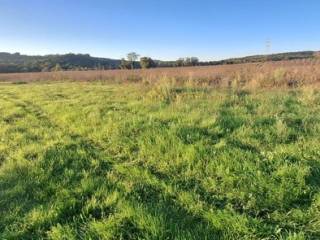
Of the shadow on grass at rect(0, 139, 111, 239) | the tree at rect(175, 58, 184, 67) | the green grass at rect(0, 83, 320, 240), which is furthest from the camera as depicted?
the tree at rect(175, 58, 184, 67)

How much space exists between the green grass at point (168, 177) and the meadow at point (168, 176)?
0.6 inches

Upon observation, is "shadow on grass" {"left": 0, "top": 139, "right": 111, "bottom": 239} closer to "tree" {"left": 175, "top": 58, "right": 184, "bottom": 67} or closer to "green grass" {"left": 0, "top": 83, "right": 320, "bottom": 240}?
"green grass" {"left": 0, "top": 83, "right": 320, "bottom": 240}

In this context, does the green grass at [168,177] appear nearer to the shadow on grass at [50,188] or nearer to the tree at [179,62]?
the shadow on grass at [50,188]

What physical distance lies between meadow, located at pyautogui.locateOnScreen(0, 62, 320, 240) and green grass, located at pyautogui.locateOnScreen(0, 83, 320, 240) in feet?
0.05

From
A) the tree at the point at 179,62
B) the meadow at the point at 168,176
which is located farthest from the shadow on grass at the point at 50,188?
the tree at the point at 179,62

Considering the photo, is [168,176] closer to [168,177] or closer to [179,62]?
[168,177]

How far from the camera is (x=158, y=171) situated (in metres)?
5.22

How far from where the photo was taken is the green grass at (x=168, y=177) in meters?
3.60

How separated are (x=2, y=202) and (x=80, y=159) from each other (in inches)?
64.5

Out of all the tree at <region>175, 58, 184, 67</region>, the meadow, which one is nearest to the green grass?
the meadow

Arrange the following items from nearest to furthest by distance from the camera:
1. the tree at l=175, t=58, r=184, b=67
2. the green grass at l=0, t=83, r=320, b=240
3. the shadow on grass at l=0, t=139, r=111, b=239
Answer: the green grass at l=0, t=83, r=320, b=240 → the shadow on grass at l=0, t=139, r=111, b=239 → the tree at l=175, t=58, r=184, b=67

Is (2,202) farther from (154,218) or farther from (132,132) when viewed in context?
(132,132)

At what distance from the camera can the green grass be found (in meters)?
3.60

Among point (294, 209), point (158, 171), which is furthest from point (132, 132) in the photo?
point (294, 209)
